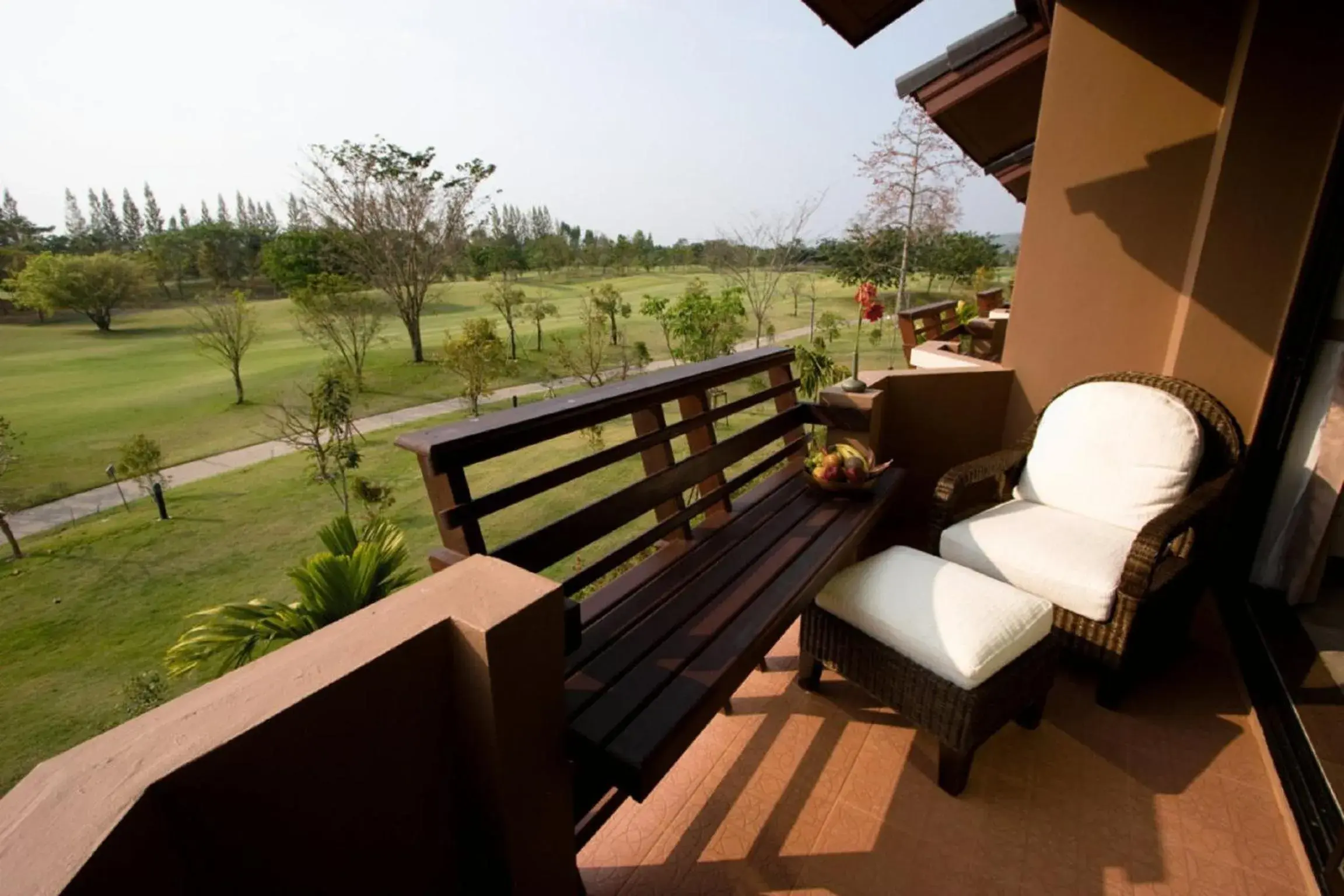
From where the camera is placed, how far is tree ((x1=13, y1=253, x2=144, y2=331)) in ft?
39.5

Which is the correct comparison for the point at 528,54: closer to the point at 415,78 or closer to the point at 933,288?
the point at 415,78

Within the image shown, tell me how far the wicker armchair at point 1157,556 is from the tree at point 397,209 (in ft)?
74.1

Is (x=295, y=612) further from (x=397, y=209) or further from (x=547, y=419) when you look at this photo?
(x=397, y=209)

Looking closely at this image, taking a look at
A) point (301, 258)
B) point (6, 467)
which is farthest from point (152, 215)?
point (6, 467)

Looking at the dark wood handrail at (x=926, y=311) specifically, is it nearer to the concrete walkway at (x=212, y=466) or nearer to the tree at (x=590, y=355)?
the concrete walkway at (x=212, y=466)

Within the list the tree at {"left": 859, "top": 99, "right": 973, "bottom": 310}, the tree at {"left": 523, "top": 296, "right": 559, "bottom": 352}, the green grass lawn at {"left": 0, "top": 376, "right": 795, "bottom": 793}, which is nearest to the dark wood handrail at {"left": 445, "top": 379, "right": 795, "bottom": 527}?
the green grass lawn at {"left": 0, "top": 376, "right": 795, "bottom": 793}

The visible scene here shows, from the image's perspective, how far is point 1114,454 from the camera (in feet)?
7.63

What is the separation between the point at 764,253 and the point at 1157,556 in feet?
60.8

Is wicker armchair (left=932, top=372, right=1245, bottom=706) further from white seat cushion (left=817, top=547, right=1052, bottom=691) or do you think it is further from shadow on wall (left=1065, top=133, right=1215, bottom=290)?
shadow on wall (left=1065, top=133, right=1215, bottom=290)

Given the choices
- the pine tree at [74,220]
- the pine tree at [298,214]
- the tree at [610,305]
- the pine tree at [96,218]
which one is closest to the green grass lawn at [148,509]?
the pine tree at [74,220]

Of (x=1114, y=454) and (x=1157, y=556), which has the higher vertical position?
(x=1114, y=454)

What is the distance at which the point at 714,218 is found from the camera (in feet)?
60.2

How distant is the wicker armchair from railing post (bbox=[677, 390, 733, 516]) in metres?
0.89

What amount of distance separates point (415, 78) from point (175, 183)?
157 inches
